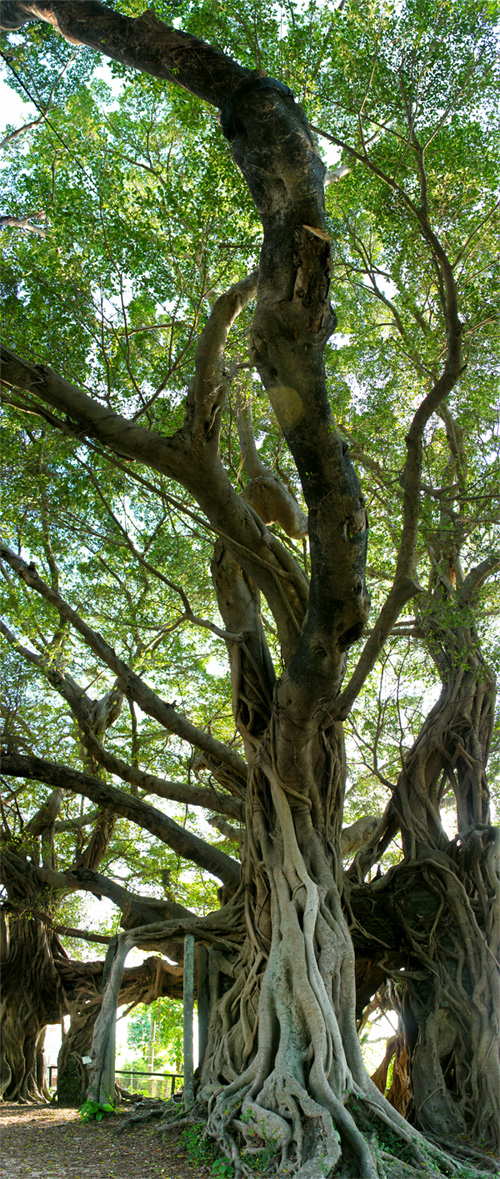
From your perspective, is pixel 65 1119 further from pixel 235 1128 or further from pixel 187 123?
pixel 187 123

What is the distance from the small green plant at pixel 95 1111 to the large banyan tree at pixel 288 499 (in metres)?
0.92

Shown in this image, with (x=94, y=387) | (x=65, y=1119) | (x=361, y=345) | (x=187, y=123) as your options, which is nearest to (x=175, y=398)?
(x=94, y=387)

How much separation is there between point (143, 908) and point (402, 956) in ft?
8.04

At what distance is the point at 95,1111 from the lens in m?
5.18

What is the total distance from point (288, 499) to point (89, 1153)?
4640 mm

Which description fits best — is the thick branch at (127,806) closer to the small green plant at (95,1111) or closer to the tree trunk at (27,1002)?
the small green plant at (95,1111)

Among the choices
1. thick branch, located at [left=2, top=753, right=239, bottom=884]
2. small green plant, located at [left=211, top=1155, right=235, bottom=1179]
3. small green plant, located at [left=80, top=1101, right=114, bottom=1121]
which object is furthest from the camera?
thick branch, located at [left=2, top=753, right=239, bottom=884]

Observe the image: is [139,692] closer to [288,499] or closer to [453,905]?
[288,499]

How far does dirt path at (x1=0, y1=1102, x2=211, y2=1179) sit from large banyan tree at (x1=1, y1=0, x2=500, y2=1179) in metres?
0.33

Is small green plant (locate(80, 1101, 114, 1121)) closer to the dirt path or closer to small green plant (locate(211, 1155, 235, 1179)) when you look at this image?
the dirt path

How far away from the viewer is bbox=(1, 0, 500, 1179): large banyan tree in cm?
371

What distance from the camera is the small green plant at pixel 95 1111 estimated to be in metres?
5.16

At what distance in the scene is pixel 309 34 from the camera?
4832 millimetres

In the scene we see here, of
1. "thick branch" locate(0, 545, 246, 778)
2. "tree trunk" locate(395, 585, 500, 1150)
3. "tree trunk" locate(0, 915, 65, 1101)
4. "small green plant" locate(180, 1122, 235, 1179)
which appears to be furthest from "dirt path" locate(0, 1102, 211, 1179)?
"thick branch" locate(0, 545, 246, 778)
